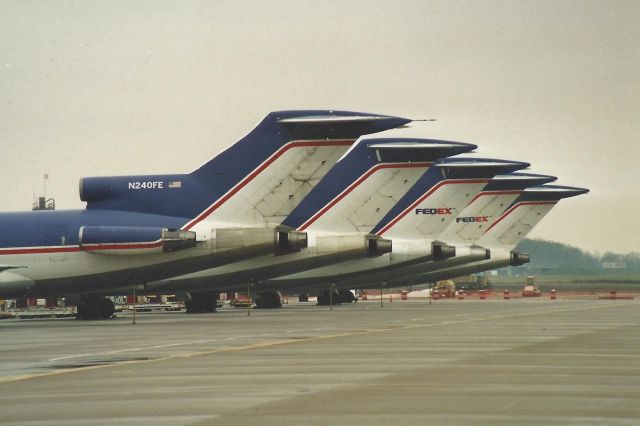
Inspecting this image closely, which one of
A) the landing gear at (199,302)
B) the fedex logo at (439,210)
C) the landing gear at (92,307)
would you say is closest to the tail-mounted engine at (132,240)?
the landing gear at (92,307)

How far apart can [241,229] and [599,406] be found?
1061 inches

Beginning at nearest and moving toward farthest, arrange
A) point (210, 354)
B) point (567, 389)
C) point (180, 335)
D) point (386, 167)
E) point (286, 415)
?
1. point (286, 415)
2. point (567, 389)
3. point (210, 354)
4. point (180, 335)
5. point (386, 167)

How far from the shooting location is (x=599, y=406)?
12.3 m

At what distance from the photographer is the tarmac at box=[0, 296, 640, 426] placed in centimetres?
1175

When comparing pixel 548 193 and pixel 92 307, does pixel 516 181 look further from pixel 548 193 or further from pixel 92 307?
pixel 92 307

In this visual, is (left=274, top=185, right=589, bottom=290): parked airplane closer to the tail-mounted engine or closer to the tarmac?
the tail-mounted engine

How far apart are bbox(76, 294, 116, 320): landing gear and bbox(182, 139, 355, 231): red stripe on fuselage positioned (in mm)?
6698

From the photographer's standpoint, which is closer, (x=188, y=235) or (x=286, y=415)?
(x=286, y=415)

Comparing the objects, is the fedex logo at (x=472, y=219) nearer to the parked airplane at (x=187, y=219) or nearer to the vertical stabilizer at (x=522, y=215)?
the vertical stabilizer at (x=522, y=215)

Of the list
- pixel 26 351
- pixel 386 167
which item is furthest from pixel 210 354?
pixel 386 167

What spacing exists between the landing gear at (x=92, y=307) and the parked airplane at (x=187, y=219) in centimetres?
234

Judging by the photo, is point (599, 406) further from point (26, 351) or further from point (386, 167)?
point (386, 167)

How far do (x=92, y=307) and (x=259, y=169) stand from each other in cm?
1031

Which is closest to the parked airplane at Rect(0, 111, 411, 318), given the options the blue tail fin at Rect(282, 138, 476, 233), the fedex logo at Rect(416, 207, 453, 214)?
the blue tail fin at Rect(282, 138, 476, 233)
